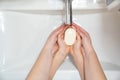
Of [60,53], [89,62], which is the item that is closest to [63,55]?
[60,53]

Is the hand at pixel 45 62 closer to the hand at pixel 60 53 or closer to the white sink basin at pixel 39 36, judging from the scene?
the hand at pixel 60 53

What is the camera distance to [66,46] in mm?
946

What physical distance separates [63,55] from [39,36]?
239 millimetres

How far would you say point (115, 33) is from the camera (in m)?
1.14

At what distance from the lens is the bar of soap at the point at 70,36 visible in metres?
0.89

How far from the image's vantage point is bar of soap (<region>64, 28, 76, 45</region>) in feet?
2.90

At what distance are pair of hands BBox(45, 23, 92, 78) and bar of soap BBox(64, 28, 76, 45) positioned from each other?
21 mm

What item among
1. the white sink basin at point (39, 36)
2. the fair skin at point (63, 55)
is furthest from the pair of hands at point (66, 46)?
the white sink basin at point (39, 36)

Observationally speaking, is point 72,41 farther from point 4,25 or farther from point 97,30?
point 4,25

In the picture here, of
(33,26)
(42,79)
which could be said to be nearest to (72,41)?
(42,79)

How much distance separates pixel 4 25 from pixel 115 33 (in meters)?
0.59

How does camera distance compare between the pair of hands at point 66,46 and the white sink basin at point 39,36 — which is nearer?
the pair of hands at point 66,46

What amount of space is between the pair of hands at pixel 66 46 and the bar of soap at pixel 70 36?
0.02 meters

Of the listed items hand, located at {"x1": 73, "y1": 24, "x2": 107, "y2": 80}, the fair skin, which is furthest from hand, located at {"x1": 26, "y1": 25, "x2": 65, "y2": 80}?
hand, located at {"x1": 73, "y1": 24, "x2": 107, "y2": 80}
